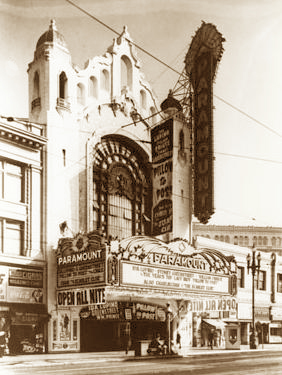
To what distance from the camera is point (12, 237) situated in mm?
21453

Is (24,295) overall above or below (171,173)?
Result: below

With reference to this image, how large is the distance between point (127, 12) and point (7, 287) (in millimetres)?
9406

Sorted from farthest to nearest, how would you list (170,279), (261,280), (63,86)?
(261,280), (170,279), (63,86)

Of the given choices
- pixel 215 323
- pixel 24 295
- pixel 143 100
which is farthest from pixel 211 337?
pixel 143 100

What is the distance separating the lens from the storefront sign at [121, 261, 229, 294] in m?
22.1

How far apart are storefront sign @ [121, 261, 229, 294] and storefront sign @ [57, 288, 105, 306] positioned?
928 mm

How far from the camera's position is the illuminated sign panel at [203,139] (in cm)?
2453

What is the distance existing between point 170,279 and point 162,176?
4553 mm

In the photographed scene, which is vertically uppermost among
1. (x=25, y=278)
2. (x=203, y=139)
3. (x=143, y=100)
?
(x=143, y=100)

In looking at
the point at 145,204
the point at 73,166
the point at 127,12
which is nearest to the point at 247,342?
the point at 145,204

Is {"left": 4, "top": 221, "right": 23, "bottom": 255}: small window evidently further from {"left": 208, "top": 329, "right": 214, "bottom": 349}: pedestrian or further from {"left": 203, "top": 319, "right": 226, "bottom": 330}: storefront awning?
{"left": 203, "top": 319, "right": 226, "bottom": 330}: storefront awning

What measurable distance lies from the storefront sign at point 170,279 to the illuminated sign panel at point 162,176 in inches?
82.0

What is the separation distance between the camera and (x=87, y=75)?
2469cm

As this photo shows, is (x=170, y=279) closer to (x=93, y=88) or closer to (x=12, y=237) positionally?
(x=12, y=237)
